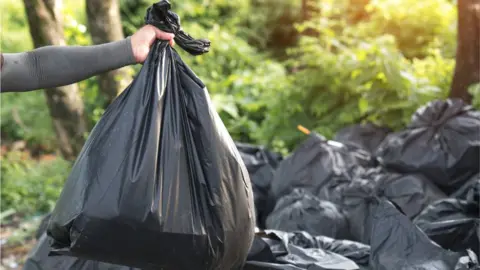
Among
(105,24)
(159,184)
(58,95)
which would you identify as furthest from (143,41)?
(58,95)

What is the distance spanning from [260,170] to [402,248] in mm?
1953

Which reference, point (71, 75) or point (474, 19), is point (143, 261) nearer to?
point (71, 75)

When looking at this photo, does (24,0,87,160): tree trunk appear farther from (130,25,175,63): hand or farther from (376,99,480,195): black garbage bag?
(130,25,175,63): hand

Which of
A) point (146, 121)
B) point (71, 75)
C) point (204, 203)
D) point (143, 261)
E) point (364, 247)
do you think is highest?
point (71, 75)

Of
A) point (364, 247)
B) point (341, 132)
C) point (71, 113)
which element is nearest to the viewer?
point (364, 247)

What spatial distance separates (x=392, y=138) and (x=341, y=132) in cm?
91

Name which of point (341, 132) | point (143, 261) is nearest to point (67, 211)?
point (143, 261)

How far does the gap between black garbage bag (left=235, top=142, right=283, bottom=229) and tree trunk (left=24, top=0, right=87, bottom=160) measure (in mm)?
2006

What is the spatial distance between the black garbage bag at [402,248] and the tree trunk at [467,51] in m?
2.28

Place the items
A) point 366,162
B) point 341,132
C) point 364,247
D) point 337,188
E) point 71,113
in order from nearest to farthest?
point 364,247 → point 337,188 → point 366,162 → point 341,132 → point 71,113

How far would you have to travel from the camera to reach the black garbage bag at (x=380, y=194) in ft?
11.6

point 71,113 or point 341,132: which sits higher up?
point 71,113

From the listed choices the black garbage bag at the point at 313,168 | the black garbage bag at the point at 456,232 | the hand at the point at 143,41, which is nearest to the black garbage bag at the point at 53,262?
the hand at the point at 143,41

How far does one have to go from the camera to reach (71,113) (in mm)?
5809
